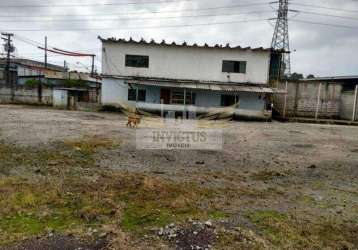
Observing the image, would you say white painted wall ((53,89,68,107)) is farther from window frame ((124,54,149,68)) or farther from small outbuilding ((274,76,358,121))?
small outbuilding ((274,76,358,121))

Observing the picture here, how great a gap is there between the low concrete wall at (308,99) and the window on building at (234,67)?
3452mm

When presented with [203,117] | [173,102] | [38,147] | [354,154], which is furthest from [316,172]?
[173,102]

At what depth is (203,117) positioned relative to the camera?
24562 millimetres

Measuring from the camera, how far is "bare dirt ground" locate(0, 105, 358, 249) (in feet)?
14.2

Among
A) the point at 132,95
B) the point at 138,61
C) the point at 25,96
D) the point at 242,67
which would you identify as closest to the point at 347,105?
the point at 242,67

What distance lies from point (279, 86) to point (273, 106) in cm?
174

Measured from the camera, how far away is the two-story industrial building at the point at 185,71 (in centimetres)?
2642

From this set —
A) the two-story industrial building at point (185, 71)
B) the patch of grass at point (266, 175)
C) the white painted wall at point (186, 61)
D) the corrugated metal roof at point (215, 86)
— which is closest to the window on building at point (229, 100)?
the two-story industrial building at point (185, 71)

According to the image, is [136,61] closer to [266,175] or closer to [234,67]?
[234,67]

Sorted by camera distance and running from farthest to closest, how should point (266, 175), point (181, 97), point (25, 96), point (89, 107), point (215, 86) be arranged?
1. point (25, 96)
2. point (89, 107)
3. point (181, 97)
4. point (215, 86)
5. point (266, 175)

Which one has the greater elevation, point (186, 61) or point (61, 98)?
point (186, 61)

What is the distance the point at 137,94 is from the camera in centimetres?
2655

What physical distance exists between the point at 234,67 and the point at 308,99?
6.41 metres

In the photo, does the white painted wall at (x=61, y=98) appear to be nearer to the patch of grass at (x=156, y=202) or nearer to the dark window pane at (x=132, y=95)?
the dark window pane at (x=132, y=95)
